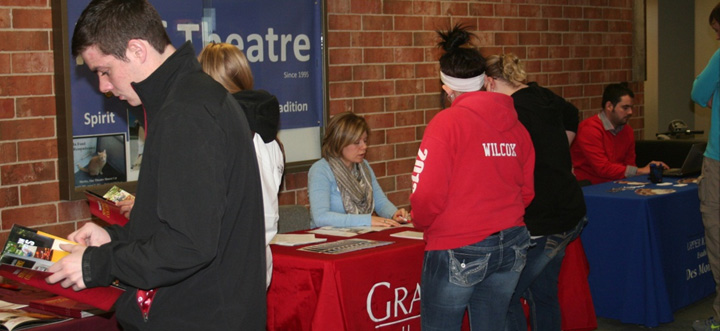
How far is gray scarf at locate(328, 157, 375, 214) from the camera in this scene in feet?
13.6

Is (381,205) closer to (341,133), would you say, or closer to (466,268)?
(341,133)

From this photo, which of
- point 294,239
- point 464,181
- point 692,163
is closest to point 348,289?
point 294,239

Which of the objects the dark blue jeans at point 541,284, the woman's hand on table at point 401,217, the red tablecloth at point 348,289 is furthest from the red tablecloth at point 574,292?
the red tablecloth at point 348,289

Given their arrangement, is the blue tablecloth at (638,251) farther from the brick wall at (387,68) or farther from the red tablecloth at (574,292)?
the brick wall at (387,68)

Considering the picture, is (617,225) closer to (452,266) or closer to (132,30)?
(452,266)

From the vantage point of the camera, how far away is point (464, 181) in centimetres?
283

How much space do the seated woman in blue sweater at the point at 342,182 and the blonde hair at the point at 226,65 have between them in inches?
51.5

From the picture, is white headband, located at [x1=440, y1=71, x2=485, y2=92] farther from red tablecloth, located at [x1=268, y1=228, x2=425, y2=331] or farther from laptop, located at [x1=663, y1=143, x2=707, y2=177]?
laptop, located at [x1=663, y1=143, x2=707, y2=177]

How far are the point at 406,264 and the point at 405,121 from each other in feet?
6.21

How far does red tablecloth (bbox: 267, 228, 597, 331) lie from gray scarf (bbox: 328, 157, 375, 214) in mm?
485

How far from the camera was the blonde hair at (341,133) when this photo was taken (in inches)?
162

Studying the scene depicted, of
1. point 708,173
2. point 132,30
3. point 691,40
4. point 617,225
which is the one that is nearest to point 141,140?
point 132,30

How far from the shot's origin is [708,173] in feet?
14.4

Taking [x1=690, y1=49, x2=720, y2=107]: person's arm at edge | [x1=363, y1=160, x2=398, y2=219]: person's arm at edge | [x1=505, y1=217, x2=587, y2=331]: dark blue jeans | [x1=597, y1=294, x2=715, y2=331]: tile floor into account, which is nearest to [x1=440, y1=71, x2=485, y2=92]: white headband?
[x1=505, y1=217, x2=587, y2=331]: dark blue jeans
